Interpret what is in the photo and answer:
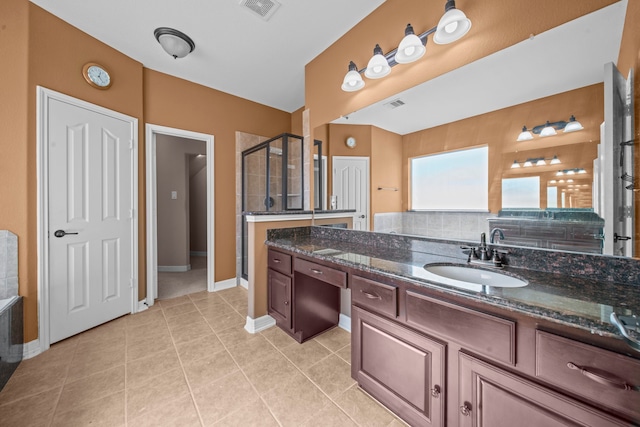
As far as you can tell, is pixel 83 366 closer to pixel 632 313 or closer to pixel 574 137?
pixel 632 313

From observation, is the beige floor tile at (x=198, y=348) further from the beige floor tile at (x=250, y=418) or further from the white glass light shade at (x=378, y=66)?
the white glass light shade at (x=378, y=66)

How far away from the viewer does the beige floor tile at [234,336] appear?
201 cm

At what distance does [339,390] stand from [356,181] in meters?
1.46

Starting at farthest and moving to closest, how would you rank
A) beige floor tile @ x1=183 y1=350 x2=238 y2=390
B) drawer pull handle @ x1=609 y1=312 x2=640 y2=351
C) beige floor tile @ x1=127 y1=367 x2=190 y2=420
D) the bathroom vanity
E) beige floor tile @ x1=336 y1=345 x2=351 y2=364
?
1. beige floor tile @ x1=336 y1=345 x2=351 y2=364
2. beige floor tile @ x1=183 y1=350 x2=238 y2=390
3. beige floor tile @ x1=127 y1=367 x2=190 y2=420
4. the bathroom vanity
5. drawer pull handle @ x1=609 y1=312 x2=640 y2=351

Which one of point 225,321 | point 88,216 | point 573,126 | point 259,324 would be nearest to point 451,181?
point 573,126

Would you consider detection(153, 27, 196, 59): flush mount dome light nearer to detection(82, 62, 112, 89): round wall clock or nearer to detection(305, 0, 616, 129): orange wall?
detection(82, 62, 112, 89): round wall clock

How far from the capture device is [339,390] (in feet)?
4.85

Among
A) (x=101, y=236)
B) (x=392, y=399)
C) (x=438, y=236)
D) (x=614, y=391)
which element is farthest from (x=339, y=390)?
(x=101, y=236)

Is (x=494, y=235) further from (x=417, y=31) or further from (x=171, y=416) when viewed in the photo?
(x=171, y=416)

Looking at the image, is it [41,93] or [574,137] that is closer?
[574,137]

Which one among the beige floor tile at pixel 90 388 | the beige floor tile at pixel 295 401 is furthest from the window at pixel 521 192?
the beige floor tile at pixel 90 388

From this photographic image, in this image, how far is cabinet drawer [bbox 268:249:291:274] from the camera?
6.36ft

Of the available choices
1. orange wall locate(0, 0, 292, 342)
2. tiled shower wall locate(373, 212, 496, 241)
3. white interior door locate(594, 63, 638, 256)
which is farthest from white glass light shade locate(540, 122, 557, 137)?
orange wall locate(0, 0, 292, 342)

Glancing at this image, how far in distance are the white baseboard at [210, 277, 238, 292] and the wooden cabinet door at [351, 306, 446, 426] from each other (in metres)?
2.38
